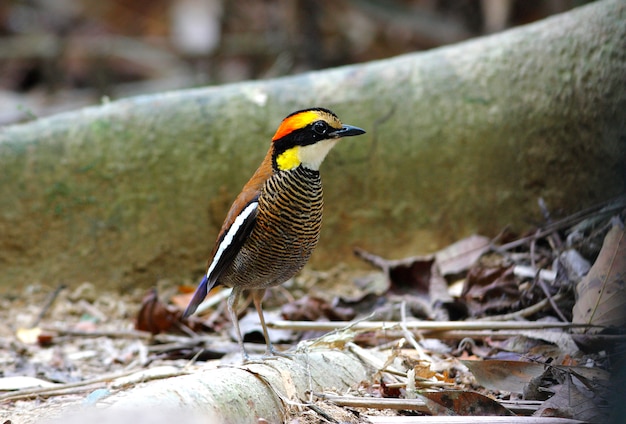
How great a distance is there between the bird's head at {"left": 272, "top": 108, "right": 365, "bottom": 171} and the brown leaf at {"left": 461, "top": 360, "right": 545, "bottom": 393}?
1.17 metres

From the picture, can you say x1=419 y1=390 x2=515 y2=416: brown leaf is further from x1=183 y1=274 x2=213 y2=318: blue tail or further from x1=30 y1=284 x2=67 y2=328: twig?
x1=30 y1=284 x2=67 y2=328: twig

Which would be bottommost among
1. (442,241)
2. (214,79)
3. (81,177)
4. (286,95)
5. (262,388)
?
(262,388)

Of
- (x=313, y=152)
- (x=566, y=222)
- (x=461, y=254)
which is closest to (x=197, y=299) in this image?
(x=313, y=152)

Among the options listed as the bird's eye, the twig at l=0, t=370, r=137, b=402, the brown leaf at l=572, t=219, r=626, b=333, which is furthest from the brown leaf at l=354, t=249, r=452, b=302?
the twig at l=0, t=370, r=137, b=402

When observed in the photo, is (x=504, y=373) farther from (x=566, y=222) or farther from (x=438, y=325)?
(x=566, y=222)

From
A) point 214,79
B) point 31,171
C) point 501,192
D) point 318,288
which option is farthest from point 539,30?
point 214,79

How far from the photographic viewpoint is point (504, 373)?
3174mm

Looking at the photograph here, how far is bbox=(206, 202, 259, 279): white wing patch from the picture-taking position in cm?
367

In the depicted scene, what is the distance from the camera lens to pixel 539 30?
16.7 feet

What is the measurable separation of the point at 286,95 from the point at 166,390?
10.4ft

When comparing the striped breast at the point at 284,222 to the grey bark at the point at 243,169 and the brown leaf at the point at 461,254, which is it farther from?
the grey bark at the point at 243,169

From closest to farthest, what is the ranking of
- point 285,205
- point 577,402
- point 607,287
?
1. point 577,402
2. point 607,287
3. point 285,205

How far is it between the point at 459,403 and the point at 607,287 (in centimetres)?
104

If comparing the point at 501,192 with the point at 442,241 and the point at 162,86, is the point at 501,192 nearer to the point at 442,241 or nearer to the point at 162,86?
the point at 442,241
